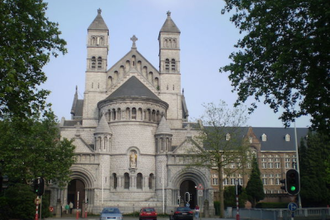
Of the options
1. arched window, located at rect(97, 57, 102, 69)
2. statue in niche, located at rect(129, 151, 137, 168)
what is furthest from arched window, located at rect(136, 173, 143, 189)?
arched window, located at rect(97, 57, 102, 69)

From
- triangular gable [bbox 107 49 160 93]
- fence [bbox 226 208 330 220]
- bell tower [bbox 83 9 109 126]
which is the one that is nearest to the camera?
fence [bbox 226 208 330 220]

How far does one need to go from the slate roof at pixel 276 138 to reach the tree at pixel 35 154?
48199 mm

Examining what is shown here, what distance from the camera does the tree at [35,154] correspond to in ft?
129

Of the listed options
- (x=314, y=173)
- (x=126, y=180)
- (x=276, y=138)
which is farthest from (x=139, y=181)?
(x=276, y=138)

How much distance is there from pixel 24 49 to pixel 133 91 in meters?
32.9

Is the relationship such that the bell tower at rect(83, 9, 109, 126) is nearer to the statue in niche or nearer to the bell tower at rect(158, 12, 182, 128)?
the bell tower at rect(158, 12, 182, 128)

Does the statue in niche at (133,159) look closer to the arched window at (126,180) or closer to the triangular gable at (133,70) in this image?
the arched window at (126,180)

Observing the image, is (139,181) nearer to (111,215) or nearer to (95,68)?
(95,68)

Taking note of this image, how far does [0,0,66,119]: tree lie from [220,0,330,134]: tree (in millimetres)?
10435

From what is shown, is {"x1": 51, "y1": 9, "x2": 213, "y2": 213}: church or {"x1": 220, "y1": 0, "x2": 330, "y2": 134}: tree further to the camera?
{"x1": 51, "y1": 9, "x2": 213, "y2": 213}: church

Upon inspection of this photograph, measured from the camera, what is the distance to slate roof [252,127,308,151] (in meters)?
80.2

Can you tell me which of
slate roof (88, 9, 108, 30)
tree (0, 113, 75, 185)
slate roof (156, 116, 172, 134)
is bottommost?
tree (0, 113, 75, 185)

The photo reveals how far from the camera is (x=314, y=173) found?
60.4 m

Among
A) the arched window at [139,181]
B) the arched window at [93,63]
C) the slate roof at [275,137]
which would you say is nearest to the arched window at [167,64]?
the arched window at [93,63]
